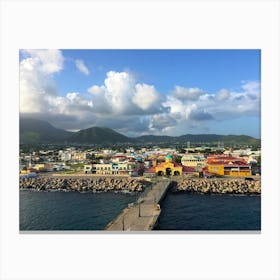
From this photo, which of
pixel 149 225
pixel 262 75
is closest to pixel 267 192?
pixel 262 75

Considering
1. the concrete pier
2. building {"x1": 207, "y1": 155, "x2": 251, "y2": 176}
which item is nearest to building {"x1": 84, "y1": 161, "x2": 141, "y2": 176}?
building {"x1": 207, "y1": 155, "x2": 251, "y2": 176}

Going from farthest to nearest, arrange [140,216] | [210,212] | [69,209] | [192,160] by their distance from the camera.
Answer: [192,160]
[69,209]
[210,212]
[140,216]

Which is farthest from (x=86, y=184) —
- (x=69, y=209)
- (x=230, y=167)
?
(x=230, y=167)

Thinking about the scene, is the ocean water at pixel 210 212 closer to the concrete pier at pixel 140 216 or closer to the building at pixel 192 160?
the concrete pier at pixel 140 216

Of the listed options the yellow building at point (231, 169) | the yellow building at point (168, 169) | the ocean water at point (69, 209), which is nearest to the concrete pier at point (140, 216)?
the ocean water at point (69, 209)

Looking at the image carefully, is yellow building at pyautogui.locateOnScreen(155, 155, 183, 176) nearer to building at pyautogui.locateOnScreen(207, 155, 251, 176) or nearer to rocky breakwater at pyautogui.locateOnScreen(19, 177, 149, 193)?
rocky breakwater at pyautogui.locateOnScreen(19, 177, 149, 193)

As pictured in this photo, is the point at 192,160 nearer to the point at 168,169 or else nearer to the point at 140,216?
the point at 168,169
